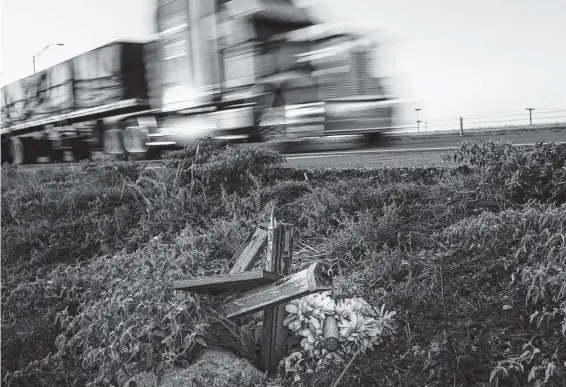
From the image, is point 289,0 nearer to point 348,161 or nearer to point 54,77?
point 348,161

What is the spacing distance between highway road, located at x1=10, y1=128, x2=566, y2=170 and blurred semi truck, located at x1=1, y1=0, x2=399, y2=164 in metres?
0.12

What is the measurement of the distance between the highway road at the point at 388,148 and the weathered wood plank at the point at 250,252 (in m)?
1.50

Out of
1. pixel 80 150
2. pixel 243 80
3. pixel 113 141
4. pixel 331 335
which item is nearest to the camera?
pixel 331 335

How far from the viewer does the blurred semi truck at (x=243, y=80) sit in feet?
19.5

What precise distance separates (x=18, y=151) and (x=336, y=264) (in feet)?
28.1

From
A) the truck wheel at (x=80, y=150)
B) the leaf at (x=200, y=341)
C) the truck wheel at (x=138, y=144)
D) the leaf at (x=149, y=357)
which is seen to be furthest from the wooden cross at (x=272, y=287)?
the truck wheel at (x=80, y=150)

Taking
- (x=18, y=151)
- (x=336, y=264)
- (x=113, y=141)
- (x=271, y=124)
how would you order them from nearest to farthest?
(x=336, y=264), (x=271, y=124), (x=113, y=141), (x=18, y=151)

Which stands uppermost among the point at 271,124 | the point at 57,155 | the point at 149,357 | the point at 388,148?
the point at 271,124

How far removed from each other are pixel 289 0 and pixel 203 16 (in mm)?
966

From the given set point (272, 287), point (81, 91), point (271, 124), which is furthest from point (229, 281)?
point (81, 91)

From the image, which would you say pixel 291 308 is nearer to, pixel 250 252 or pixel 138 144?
pixel 250 252

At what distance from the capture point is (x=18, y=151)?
10.1 metres

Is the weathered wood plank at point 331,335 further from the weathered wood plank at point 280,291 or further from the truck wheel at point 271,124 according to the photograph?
the truck wheel at point 271,124

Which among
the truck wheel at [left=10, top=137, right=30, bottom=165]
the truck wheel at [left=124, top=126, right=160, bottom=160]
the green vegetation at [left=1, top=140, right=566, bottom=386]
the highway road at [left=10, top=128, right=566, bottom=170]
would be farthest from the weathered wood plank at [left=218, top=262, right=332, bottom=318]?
the truck wheel at [left=10, top=137, right=30, bottom=165]
